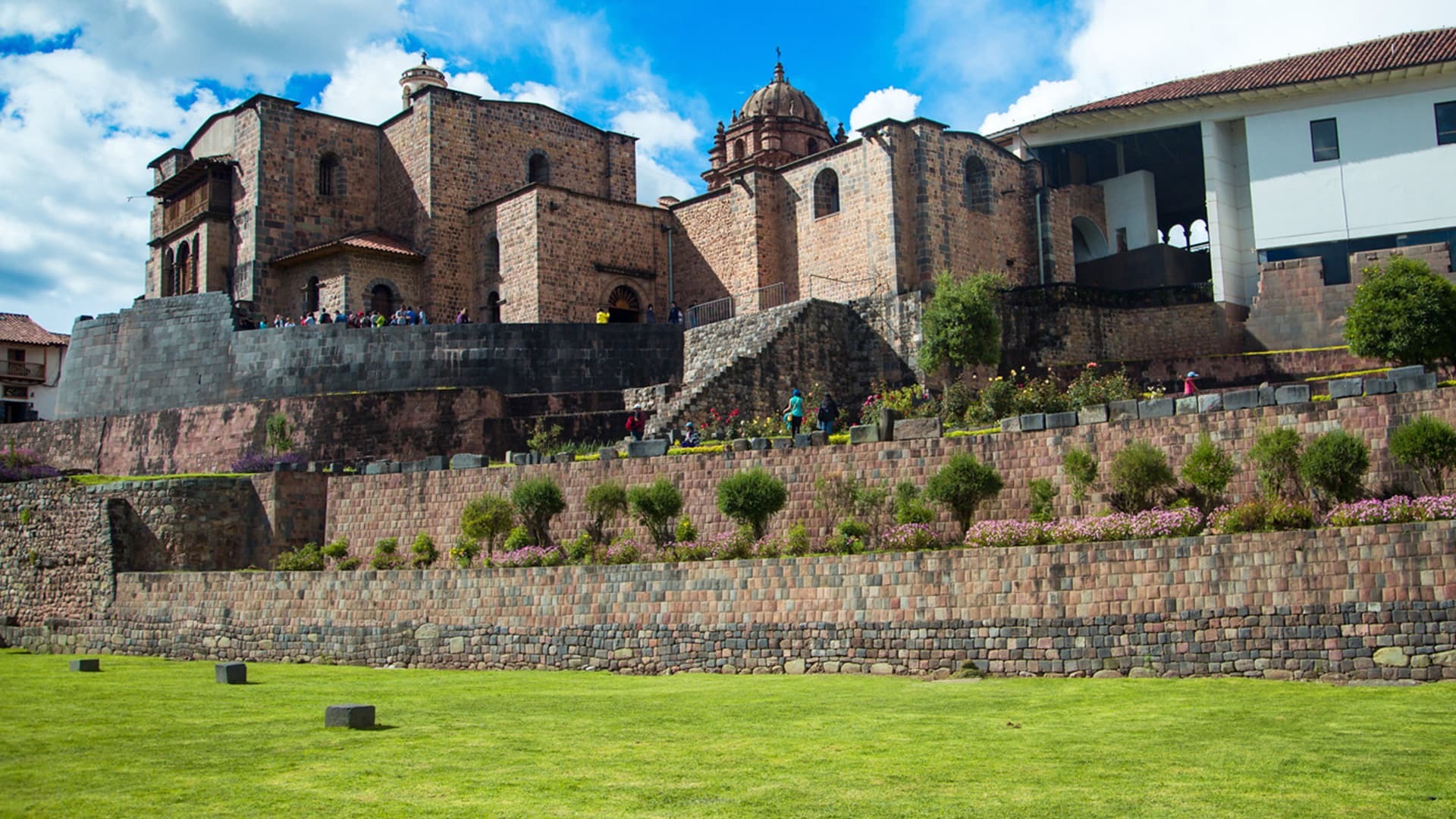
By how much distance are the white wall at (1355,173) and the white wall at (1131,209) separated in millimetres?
5325

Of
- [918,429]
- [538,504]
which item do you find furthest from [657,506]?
[918,429]

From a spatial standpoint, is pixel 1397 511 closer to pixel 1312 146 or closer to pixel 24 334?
pixel 1312 146

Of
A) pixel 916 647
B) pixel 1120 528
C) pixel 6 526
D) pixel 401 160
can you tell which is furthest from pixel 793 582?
pixel 401 160

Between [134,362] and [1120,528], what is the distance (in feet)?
85.6

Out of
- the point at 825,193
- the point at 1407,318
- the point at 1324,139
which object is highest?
the point at 825,193

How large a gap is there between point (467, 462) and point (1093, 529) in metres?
12.1

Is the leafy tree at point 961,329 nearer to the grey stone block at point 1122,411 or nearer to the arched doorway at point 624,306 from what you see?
the grey stone block at point 1122,411

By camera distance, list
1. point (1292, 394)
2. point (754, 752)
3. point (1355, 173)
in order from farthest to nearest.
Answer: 1. point (1355, 173)
2. point (1292, 394)
3. point (754, 752)

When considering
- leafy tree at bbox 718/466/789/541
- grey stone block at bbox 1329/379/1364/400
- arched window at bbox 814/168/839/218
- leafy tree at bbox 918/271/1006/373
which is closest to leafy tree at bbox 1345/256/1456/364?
leafy tree at bbox 918/271/1006/373

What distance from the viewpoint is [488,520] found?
901 inches

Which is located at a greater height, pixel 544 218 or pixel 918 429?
pixel 544 218

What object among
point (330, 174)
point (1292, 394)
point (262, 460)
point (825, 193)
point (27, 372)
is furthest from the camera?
point (27, 372)

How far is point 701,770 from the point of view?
956 centimetres

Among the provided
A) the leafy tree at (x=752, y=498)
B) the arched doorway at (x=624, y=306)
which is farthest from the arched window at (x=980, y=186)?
the leafy tree at (x=752, y=498)
